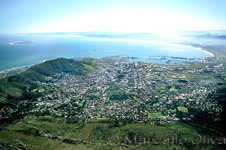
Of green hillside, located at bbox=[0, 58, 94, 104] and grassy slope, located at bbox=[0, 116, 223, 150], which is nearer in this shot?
grassy slope, located at bbox=[0, 116, 223, 150]

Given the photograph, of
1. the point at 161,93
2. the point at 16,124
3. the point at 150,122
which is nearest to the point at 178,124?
the point at 150,122

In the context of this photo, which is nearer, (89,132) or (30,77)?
(89,132)

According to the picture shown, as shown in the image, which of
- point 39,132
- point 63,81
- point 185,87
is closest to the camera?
point 39,132

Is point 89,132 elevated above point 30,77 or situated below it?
below

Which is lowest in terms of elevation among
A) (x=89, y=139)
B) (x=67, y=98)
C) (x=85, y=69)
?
(x=89, y=139)

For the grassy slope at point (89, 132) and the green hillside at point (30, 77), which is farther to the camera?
the green hillside at point (30, 77)

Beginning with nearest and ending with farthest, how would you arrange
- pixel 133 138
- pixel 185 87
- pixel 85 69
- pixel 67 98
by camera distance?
pixel 133 138 < pixel 67 98 < pixel 185 87 < pixel 85 69

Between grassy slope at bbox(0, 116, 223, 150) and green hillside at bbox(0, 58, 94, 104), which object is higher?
green hillside at bbox(0, 58, 94, 104)

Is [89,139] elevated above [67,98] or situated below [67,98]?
below

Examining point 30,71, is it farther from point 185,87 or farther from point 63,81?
point 185,87

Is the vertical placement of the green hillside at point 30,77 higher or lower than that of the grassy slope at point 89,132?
higher

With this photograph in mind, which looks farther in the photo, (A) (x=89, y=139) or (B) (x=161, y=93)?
(B) (x=161, y=93)
